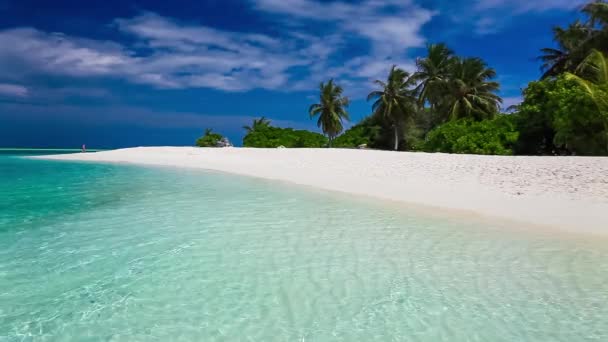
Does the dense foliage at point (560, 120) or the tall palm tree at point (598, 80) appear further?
the dense foliage at point (560, 120)

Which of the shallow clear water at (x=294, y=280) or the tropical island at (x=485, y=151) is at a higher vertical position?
the tropical island at (x=485, y=151)

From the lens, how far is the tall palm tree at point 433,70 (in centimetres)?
3531

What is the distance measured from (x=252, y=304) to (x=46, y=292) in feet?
6.29

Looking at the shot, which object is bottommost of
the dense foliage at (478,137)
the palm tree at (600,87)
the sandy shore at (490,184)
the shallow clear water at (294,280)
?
the shallow clear water at (294,280)

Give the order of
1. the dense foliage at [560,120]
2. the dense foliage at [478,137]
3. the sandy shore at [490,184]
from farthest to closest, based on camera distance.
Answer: the dense foliage at [478,137], the dense foliage at [560,120], the sandy shore at [490,184]

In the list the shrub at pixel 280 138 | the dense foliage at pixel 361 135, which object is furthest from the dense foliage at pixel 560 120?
the shrub at pixel 280 138

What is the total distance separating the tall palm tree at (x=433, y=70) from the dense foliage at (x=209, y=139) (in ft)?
84.1

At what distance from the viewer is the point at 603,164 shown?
1017cm

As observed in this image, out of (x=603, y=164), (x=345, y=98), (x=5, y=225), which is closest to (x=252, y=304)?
(x=5, y=225)

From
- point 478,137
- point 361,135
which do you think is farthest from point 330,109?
point 478,137

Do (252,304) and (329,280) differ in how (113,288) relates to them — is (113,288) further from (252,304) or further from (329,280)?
(329,280)

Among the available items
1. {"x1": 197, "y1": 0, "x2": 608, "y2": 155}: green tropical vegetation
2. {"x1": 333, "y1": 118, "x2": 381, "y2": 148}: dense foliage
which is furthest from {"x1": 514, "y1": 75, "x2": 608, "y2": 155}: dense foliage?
{"x1": 333, "y1": 118, "x2": 381, "y2": 148}: dense foliage

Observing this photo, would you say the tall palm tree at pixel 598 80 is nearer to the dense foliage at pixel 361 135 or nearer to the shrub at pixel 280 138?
the dense foliage at pixel 361 135

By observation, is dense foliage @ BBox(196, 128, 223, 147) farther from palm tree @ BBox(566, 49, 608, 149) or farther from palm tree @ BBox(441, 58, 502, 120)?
palm tree @ BBox(566, 49, 608, 149)
